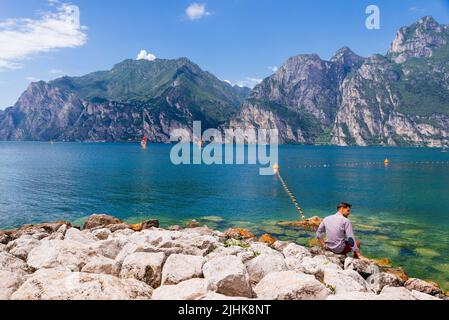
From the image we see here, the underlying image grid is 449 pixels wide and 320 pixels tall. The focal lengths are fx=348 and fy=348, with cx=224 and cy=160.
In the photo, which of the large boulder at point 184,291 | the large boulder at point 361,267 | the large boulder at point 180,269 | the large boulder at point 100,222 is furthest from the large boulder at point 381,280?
the large boulder at point 100,222

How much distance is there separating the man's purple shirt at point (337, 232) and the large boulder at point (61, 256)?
10622mm

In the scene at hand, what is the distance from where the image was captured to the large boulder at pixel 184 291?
31.4 feet

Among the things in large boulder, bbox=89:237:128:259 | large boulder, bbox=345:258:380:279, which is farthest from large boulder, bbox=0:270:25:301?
large boulder, bbox=345:258:380:279

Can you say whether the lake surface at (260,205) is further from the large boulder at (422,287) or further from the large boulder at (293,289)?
the large boulder at (293,289)

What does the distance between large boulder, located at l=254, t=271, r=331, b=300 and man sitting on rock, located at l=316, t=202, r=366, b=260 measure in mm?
6072

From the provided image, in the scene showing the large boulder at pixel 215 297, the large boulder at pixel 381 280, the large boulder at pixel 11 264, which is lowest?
the large boulder at pixel 381 280

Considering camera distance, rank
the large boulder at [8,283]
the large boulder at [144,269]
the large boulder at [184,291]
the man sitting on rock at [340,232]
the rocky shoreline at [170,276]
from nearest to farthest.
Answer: the rocky shoreline at [170,276] < the large boulder at [184,291] < the large boulder at [8,283] < the large boulder at [144,269] < the man sitting on rock at [340,232]

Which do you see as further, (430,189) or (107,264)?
(430,189)

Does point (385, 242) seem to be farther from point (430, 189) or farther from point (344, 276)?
point (430, 189)

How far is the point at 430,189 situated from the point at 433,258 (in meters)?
54.8

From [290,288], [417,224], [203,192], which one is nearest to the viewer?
[290,288]

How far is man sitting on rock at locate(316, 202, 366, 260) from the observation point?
16344 millimetres

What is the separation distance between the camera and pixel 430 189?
7744 centimetres
